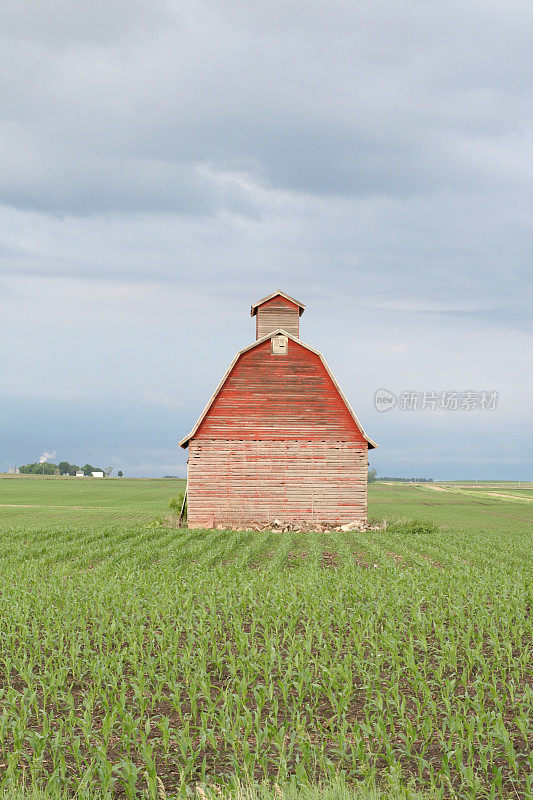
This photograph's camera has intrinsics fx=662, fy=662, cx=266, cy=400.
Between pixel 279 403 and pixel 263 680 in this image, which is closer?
pixel 263 680

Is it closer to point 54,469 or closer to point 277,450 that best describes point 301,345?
point 277,450

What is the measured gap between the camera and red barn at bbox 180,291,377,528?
33.9 metres

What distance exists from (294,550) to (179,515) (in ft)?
41.5

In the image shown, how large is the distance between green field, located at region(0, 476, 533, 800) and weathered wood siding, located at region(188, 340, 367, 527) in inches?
573

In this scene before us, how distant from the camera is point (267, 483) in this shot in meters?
33.9

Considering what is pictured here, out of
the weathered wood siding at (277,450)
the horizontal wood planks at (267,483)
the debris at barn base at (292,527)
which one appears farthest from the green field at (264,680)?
the weathered wood siding at (277,450)

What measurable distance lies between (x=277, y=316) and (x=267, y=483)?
32.4 ft

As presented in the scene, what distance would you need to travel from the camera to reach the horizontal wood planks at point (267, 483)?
33.8 meters

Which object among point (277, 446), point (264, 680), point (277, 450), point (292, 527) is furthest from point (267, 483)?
point (264, 680)

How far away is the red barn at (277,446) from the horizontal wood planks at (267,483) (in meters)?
0.05

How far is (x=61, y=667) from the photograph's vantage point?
33.5 ft

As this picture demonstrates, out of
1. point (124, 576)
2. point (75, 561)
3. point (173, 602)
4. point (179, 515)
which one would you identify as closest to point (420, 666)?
point (173, 602)

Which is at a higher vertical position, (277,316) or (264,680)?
(277,316)

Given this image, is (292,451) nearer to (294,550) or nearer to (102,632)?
(294,550)
